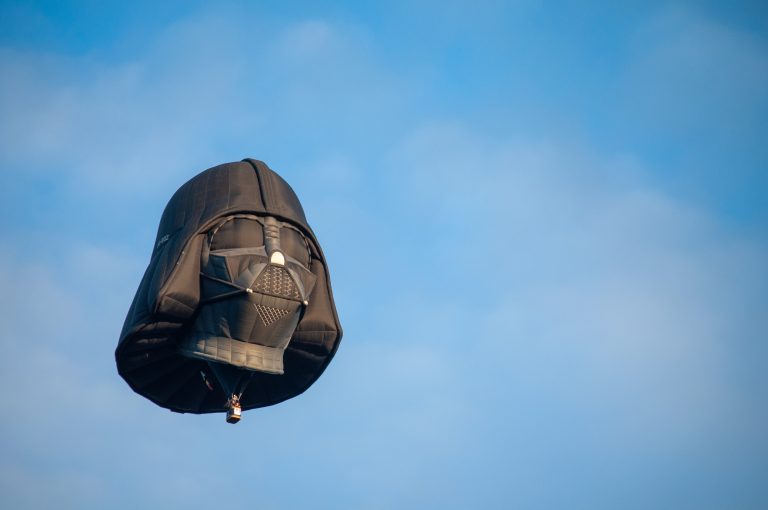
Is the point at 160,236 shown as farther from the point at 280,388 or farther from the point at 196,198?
the point at 280,388

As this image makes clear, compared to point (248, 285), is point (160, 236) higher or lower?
higher

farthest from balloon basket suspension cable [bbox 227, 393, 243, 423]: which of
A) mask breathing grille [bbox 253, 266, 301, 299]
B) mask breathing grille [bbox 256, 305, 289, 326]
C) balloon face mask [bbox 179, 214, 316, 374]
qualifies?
mask breathing grille [bbox 253, 266, 301, 299]

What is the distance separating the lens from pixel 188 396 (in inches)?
2117

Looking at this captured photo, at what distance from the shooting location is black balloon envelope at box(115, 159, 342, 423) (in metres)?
49.1

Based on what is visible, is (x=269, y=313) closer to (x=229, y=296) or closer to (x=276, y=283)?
(x=276, y=283)

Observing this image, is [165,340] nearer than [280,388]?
Yes

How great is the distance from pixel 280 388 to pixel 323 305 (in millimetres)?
4619

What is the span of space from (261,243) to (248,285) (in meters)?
1.99

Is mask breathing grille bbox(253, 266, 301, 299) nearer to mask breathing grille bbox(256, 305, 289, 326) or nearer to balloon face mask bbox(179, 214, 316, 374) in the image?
balloon face mask bbox(179, 214, 316, 374)

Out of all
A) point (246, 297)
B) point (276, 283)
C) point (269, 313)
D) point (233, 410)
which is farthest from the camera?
point (233, 410)

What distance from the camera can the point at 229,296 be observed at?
4897 centimetres

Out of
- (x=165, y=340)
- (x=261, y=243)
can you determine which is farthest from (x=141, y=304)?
(x=261, y=243)

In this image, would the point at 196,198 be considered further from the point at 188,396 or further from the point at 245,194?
the point at 188,396

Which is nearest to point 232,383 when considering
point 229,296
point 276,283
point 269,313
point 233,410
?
point 233,410
